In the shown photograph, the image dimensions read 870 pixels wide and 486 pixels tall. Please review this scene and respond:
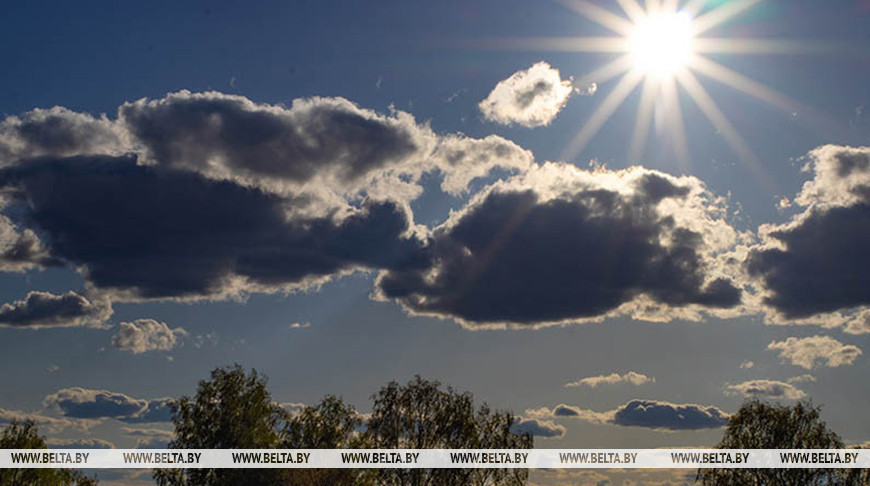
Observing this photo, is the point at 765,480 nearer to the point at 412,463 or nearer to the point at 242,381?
the point at 412,463

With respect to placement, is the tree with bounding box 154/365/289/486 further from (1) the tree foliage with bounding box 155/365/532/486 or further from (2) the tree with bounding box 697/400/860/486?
(2) the tree with bounding box 697/400/860/486

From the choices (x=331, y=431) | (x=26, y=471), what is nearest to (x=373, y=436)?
(x=331, y=431)

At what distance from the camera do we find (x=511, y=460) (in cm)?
9150

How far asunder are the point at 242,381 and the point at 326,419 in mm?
10167

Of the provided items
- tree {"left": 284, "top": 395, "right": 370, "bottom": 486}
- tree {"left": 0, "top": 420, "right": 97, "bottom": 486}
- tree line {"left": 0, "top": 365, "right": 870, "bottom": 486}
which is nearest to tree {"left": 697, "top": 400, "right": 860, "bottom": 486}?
tree line {"left": 0, "top": 365, "right": 870, "bottom": 486}

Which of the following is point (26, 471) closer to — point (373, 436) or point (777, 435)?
point (373, 436)

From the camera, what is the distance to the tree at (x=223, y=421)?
84194mm

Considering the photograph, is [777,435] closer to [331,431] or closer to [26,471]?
[331,431]

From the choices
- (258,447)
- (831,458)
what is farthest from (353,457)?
(831,458)

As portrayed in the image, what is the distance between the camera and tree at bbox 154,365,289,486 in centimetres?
8419

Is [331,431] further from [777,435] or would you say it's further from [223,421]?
[777,435]

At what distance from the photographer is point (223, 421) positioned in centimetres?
8538

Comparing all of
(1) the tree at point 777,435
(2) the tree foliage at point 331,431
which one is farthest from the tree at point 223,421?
(1) the tree at point 777,435

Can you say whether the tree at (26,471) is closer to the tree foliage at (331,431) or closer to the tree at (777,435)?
the tree foliage at (331,431)
